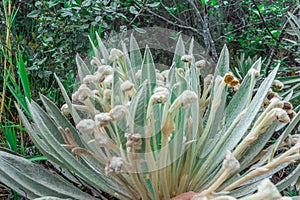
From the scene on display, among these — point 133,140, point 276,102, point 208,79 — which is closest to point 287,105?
point 276,102

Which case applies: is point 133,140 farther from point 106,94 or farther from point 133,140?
point 106,94

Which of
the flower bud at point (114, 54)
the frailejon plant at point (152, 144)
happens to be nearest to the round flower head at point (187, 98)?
the frailejon plant at point (152, 144)

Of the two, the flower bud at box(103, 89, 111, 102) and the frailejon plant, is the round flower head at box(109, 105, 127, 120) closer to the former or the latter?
the frailejon plant

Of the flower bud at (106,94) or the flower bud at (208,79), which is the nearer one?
the flower bud at (106,94)

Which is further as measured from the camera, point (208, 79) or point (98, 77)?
point (208, 79)

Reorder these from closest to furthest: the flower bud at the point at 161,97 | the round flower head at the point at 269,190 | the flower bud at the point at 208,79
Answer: the round flower head at the point at 269,190 → the flower bud at the point at 161,97 → the flower bud at the point at 208,79

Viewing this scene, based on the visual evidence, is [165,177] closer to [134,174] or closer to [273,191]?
[134,174]

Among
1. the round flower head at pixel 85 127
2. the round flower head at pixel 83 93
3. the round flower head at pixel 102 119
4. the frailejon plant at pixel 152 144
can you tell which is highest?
the round flower head at pixel 83 93

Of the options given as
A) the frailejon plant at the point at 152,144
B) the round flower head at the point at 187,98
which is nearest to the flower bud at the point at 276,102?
the frailejon plant at the point at 152,144

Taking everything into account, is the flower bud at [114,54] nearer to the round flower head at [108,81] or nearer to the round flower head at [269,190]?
the round flower head at [108,81]

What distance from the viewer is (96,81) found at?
630 millimetres

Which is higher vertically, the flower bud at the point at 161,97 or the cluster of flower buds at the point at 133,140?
the flower bud at the point at 161,97

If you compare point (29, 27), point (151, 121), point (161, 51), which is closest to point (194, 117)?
point (151, 121)

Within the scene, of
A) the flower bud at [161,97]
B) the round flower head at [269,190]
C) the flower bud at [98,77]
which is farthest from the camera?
the flower bud at [98,77]
